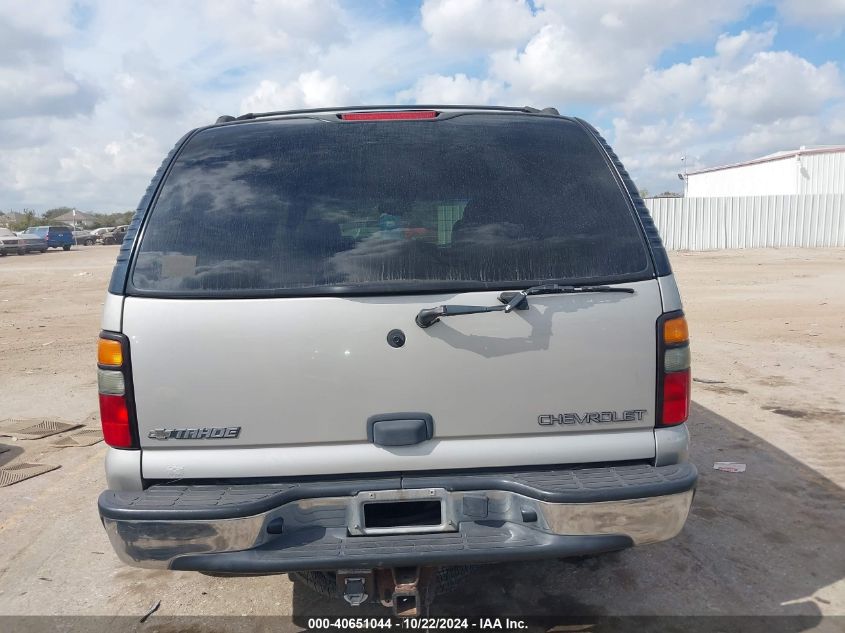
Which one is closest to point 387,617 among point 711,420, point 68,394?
point 711,420

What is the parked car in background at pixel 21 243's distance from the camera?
34.2 metres

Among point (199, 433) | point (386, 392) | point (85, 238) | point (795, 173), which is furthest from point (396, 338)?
point (85, 238)

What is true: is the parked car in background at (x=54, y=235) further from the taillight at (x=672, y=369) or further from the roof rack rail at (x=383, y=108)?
the taillight at (x=672, y=369)

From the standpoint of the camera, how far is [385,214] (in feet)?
8.46

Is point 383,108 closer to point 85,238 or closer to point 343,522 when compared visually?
point 343,522

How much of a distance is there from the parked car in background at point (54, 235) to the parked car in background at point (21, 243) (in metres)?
0.80

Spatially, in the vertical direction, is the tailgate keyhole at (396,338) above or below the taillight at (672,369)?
above

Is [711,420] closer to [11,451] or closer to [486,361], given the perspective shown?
[486,361]

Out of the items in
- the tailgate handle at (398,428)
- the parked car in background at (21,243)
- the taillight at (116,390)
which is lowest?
the tailgate handle at (398,428)

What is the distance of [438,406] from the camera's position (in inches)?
95.3

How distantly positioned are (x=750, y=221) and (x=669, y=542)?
29.0 metres

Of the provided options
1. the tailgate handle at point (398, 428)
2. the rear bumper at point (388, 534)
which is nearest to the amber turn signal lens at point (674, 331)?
the rear bumper at point (388, 534)

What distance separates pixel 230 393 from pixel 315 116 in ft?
4.42

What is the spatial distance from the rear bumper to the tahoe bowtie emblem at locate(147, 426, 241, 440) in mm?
186
